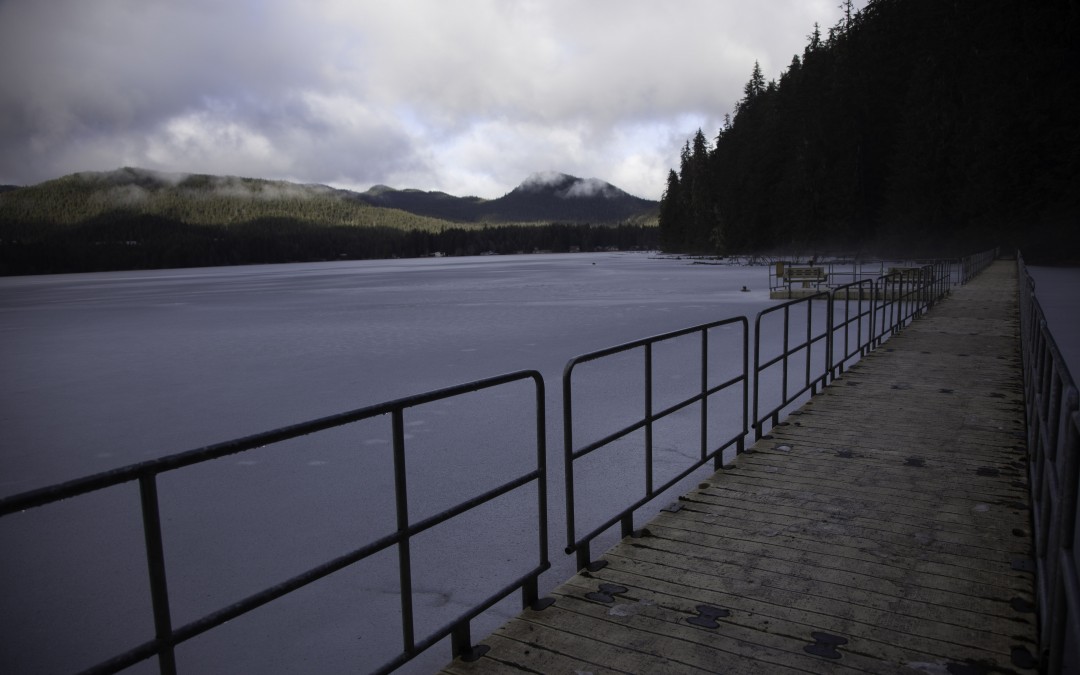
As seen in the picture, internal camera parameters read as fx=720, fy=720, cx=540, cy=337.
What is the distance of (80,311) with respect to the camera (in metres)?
35.3

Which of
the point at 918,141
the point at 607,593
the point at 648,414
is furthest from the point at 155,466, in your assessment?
the point at 918,141

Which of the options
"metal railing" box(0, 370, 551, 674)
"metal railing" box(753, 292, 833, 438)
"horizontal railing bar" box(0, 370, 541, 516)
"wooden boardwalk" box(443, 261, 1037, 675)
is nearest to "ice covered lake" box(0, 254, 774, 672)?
"wooden boardwalk" box(443, 261, 1037, 675)

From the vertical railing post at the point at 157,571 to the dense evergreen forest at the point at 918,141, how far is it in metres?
60.5

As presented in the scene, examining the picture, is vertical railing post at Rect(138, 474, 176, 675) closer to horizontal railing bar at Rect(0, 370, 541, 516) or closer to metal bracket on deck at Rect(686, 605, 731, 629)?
horizontal railing bar at Rect(0, 370, 541, 516)

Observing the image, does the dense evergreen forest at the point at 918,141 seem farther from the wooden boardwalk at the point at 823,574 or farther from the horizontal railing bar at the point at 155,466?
the horizontal railing bar at the point at 155,466

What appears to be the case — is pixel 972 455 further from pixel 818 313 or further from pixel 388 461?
pixel 818 313

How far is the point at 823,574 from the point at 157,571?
122 inches

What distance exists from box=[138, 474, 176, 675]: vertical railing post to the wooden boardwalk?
4.35 feet

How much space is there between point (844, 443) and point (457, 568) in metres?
3.46

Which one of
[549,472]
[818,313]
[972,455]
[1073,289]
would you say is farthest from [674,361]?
[1073,289]

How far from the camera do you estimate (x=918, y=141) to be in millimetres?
61344

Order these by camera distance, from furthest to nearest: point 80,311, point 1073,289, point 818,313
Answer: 1. point 80,311
2. point 1073,289
3. point 818,313

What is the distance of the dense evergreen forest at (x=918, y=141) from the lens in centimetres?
5306

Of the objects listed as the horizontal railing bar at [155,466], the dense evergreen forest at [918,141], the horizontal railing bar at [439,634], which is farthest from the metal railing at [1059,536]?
the dense evergreen forest at [918,141]
